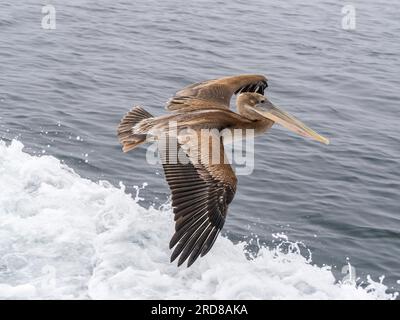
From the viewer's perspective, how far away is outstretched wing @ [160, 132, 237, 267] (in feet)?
24.8

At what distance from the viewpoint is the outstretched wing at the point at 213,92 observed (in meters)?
9.57

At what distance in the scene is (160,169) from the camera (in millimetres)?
12289

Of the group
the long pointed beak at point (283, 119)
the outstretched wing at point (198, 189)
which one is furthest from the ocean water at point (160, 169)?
the long pointed beak at point (283, 119)

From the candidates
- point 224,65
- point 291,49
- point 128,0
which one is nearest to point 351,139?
point 224,65

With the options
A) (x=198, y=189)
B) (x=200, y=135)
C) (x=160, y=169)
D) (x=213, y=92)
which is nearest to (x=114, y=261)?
(x=198, y=189)

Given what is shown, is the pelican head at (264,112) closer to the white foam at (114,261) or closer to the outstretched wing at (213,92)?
the outstretched wing at (213,92)

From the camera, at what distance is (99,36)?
2020 centimetres

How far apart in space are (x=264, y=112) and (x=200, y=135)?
143 centimetres

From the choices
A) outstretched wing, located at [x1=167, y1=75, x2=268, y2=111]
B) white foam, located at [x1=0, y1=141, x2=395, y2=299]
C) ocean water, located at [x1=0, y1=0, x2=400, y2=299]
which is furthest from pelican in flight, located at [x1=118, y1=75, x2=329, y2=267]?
ocean water, located at [x1=0, y1=0, x2=400, y2=299]

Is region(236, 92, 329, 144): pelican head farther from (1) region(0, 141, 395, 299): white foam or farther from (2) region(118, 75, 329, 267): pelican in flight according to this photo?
(1) region(0, 141, 395, 299): white foam

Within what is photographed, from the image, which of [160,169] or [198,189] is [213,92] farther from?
[160,169]

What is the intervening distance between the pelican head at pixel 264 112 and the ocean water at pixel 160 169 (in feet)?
4.67
